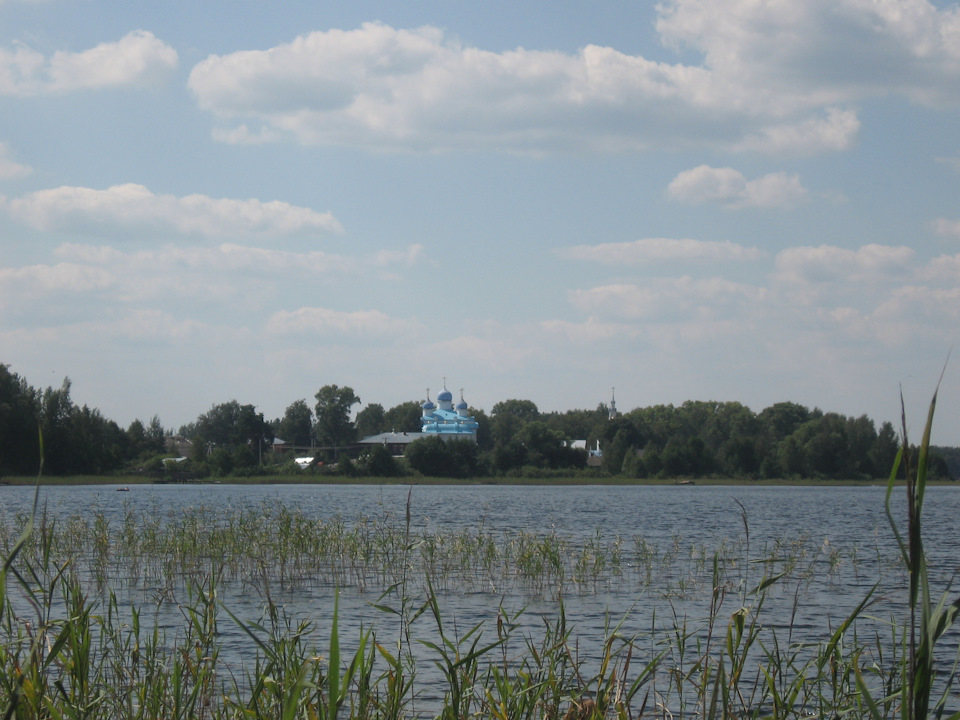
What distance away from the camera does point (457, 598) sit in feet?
52.4

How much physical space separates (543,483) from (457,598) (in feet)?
281

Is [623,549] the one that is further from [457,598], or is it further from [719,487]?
[719,487]

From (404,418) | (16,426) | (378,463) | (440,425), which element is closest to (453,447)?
(378,463)

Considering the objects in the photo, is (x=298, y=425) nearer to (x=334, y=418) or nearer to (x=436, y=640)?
(x=334, y=418)

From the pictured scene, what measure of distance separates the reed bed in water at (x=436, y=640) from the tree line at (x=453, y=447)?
90.6 ft

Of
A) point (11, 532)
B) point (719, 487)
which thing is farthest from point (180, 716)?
point (719, 487)

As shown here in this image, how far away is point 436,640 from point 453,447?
291 ft

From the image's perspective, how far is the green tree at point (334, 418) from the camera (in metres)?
154

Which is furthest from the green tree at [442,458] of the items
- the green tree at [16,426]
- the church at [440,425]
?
the church at [440,425]

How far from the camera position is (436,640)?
11.9 meters

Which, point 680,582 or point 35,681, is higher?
point 35,681

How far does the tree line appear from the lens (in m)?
78.6

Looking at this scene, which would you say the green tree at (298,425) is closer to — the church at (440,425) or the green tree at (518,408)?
the church at (440,425)

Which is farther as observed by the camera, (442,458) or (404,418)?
(404,418)
